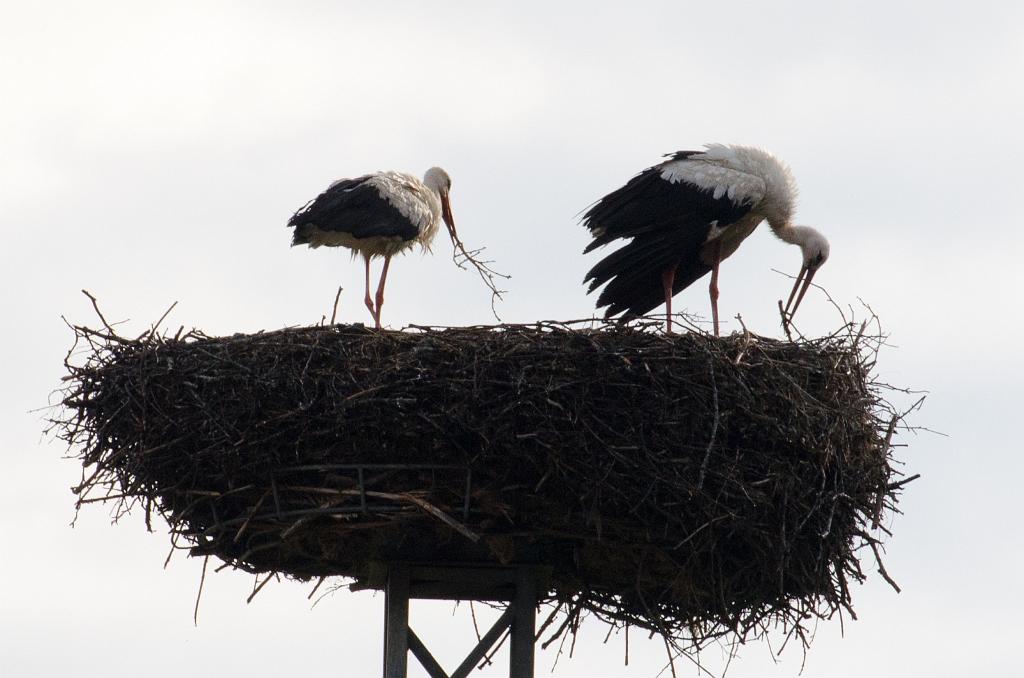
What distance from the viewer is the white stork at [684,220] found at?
10289 millimetres

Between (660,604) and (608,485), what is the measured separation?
980 millimetres

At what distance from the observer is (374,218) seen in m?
11.1

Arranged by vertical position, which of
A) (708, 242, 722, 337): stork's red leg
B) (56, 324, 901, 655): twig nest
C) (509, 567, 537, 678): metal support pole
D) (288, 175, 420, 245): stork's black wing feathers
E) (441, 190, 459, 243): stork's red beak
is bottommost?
(509, 567, 537, 678): metal support pole

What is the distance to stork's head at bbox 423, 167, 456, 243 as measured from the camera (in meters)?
12.5

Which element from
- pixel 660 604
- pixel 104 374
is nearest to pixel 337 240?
pixel 104 374

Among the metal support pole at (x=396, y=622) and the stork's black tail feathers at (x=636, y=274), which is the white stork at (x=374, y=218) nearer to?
the stork's black tail feathers at (x=636, y=274)

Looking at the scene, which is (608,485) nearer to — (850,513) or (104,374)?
(850,513)

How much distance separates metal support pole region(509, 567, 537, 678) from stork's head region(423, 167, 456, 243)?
4.92 meters

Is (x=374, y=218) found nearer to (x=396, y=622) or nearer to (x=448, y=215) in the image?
(x=448, y=215)

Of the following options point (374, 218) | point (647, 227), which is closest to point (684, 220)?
point (647, 227)

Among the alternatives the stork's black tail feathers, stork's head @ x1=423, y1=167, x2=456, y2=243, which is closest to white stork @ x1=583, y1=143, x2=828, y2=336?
the stork's black tail feathers

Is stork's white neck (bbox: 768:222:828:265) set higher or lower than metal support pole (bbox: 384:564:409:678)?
higher

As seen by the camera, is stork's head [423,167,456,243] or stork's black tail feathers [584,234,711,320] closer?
stork's black tail feathers [584,234,711,320]

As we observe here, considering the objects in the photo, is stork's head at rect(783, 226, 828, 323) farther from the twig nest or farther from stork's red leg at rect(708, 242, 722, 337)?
the twig nest
